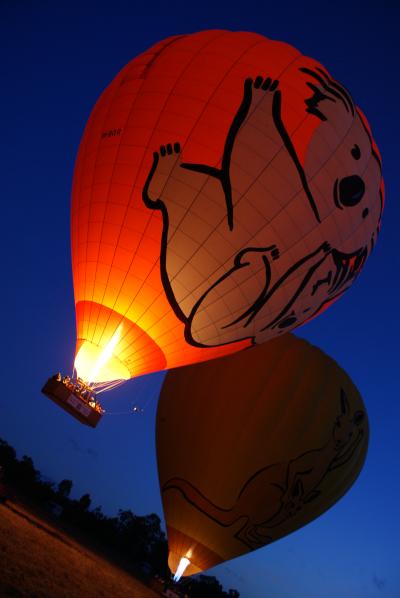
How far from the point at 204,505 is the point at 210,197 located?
6678 millimetres

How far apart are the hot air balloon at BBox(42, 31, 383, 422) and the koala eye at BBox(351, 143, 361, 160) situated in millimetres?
31

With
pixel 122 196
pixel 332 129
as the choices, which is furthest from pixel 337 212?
pixel 122 196

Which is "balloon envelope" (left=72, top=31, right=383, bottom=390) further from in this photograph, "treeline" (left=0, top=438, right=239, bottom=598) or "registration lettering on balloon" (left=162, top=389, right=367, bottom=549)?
"treeline" (left=0, top=438, right=239, bottom=598)

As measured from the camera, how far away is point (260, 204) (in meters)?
5.76

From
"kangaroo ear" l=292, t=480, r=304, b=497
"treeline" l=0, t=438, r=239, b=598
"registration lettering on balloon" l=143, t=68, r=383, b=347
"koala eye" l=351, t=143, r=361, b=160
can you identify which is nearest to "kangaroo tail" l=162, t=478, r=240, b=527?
"kangaroo ear" l=292, t=480, r=304, b=497

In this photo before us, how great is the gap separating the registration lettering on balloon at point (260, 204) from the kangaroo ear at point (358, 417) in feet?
16.9

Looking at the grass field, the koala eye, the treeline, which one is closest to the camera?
the grass field

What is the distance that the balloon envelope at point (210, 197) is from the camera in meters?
5.70

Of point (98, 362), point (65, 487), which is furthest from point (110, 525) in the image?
point (98, 362)

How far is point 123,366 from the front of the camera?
6.57 m

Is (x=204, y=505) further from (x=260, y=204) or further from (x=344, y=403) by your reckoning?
(x=260, y=204)

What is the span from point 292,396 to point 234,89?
6.44 meters

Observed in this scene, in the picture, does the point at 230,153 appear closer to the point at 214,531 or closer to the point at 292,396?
the point at 292,396

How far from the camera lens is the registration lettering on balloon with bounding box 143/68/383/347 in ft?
18.6
